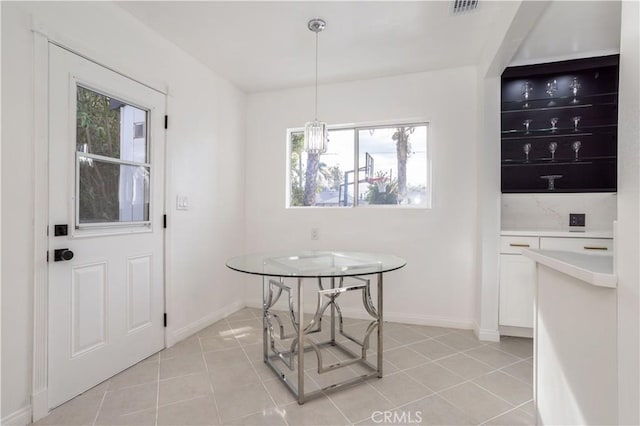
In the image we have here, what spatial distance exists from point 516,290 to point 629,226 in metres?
2.14

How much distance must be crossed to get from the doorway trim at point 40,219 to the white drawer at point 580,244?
3.51 metres

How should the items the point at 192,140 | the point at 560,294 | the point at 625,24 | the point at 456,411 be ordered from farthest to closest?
the point at 192,140, the point at 456,411, the point at 560,294, the point at 625,24

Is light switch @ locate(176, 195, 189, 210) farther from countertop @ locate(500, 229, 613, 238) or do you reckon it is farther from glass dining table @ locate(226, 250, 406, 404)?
countertop @ locate(500, 229, 613, 238)

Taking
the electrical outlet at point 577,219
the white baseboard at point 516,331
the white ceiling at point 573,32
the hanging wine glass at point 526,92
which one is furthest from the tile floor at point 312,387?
the white ceiling at point 573,32

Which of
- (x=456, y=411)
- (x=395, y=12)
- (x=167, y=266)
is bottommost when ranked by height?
(x=456, y=411)

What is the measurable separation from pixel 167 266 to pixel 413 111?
2778 mm

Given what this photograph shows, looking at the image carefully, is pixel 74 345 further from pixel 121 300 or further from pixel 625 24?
pixel 625 24

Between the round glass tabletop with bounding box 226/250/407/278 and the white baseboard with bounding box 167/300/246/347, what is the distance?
108cm

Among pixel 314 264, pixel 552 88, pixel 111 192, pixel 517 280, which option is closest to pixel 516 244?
pixel 517 280

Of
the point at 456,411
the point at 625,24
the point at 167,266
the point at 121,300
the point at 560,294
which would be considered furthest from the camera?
the point at 167,266

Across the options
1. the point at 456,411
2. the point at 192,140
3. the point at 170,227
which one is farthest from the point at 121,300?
the point at 456,411

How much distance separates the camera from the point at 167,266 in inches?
104

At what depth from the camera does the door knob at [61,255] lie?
5.95 ft

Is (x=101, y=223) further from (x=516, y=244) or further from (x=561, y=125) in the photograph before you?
(x=561, y=125)
